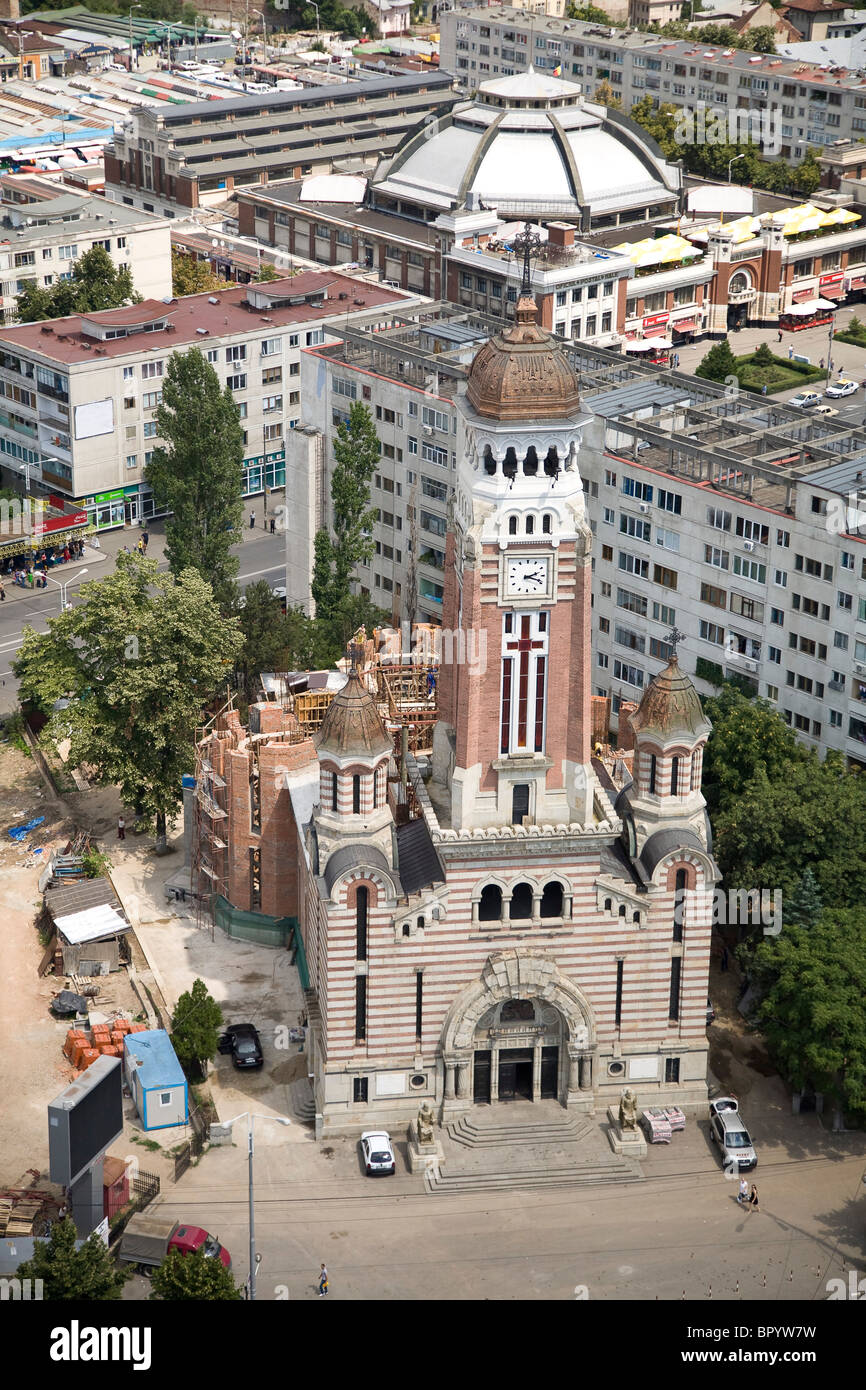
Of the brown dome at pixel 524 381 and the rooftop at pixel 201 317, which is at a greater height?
the brown dome at pixel 524 381

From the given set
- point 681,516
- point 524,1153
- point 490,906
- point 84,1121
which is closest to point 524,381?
point 490,906

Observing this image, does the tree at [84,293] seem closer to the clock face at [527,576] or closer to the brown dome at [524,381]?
the brown dome at [524,381]

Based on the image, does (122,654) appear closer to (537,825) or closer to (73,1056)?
(73,1056)

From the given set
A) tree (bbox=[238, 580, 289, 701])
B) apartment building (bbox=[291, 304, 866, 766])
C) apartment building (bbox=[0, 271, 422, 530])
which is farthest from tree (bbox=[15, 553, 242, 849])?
apartment building (bbox=[0, 271, 422, 530])

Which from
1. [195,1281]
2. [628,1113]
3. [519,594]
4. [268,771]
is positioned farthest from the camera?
[268,771]

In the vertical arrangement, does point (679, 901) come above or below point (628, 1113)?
above

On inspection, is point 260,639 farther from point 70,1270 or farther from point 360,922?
point 70,1270

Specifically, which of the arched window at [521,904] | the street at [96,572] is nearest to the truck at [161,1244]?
the arched window at [521,904]

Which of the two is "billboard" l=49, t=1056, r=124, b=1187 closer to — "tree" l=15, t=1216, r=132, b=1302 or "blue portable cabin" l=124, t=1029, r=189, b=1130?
"tree" l=15, t=1216, r=132, b=1302
